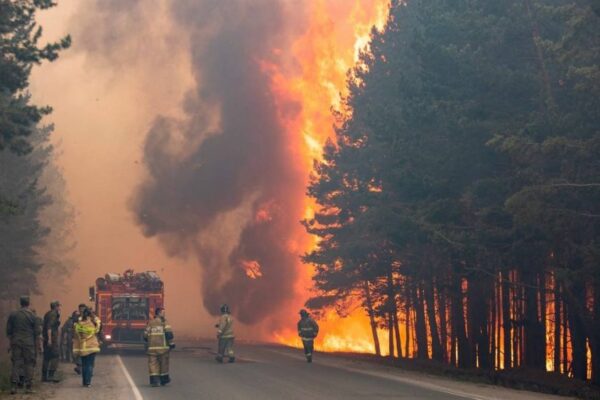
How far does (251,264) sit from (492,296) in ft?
92.8

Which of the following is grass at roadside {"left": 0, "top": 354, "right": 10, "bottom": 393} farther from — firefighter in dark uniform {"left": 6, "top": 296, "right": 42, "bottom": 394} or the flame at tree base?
the flame at tree base

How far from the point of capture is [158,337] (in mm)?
21359

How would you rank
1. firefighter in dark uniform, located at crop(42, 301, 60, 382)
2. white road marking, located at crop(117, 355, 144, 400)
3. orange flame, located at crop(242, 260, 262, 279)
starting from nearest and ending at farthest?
white road marking, located at crop(117, 355, 144, 400) < firefighter in dark uniform, located at crop(42, 301, 60, 382) < orange flame, located at crop(242, 260, 262, 279)

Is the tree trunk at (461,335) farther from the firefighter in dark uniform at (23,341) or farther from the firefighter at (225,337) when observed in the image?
the firefighter in dark uniform at (23,341)

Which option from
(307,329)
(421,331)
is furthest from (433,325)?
(307,329)

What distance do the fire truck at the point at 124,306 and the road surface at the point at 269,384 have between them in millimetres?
5294

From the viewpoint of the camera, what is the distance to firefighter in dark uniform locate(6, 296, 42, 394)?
18797 mm

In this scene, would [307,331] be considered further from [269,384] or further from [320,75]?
[320,75]

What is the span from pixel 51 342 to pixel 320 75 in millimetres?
35209

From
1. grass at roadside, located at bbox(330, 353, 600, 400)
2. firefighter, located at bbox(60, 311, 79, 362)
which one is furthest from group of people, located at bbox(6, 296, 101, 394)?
grass at roadside, located at bbox(330, 353, 600, 400)

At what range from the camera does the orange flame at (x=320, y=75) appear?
50.0 metres

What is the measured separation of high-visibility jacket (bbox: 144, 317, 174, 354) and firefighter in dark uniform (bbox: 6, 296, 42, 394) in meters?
3.03

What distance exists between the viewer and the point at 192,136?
64.7m

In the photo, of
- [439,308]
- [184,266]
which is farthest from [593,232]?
[184,266]
